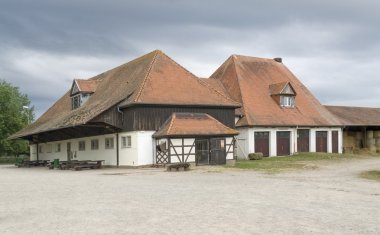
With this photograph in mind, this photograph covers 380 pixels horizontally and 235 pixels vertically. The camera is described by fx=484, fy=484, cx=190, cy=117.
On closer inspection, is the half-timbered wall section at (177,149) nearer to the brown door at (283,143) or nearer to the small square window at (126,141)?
the small square window at (126,141)

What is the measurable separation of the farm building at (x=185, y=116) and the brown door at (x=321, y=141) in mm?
94

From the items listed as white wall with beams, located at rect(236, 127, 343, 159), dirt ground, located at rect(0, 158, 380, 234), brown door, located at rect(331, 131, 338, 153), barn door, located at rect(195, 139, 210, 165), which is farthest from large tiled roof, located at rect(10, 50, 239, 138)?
dirt ground, located at rect(0, 158, 380, 234)

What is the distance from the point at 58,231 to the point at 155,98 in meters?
25.2

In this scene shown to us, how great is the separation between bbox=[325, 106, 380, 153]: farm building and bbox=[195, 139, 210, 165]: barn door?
21195mm

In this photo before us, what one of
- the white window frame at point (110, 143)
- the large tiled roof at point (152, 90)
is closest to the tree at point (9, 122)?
the large tiled roof at point (152, 90)

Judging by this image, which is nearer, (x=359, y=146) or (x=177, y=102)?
(x=177, y=102)

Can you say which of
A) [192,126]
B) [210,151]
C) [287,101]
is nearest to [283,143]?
[287,101]

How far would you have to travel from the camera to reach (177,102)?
35344 mm

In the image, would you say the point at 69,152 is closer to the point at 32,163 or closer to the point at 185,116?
the point at 32,163

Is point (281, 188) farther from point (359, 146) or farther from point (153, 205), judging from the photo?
point (359, 146)

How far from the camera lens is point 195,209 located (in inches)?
503

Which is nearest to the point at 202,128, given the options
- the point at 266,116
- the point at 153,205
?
the point at 266,116

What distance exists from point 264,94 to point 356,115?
1328 cm

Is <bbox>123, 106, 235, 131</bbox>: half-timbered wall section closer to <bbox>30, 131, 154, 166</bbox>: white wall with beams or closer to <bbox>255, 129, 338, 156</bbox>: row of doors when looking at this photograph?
<bbox>30, 131, 154, 166</bbox>: white wall with beams
